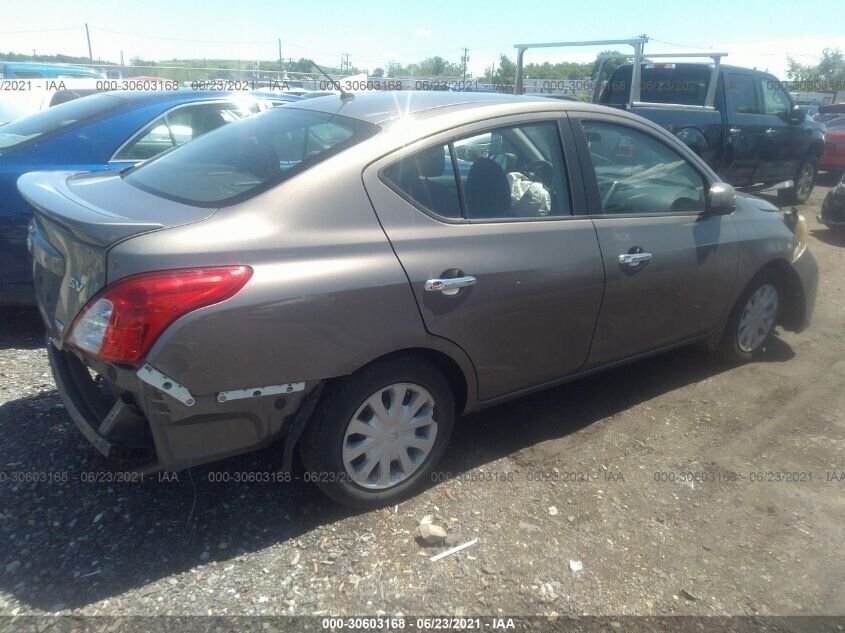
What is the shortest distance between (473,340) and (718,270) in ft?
5.95

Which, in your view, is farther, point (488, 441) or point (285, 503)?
point (488, 441)

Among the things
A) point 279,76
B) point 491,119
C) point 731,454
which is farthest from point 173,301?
point 279,76

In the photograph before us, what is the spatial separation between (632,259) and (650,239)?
0.21 meters

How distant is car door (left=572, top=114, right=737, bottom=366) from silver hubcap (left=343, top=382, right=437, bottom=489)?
104 centimetres

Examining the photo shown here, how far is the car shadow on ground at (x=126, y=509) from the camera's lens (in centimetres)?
249

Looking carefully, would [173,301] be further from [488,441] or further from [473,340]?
[488,441]

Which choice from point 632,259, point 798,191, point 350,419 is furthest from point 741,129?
point 350,419

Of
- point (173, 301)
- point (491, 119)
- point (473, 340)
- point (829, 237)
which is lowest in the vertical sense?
point (829, 237)

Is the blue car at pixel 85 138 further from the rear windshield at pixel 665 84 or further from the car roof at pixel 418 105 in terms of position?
the rear windshield at pixel 665 84

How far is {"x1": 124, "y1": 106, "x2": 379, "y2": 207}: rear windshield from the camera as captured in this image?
2.67 meters

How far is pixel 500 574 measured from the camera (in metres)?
2.61

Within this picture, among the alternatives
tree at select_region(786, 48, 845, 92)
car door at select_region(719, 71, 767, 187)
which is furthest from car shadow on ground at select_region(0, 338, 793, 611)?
tree at select_region(786, 48, 845, 92)

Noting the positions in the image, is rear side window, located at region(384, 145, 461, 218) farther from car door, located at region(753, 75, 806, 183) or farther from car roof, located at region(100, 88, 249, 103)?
car door, located at region(753, 75, 806, 183)

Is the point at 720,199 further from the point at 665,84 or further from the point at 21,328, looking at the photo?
the point at 665,84
